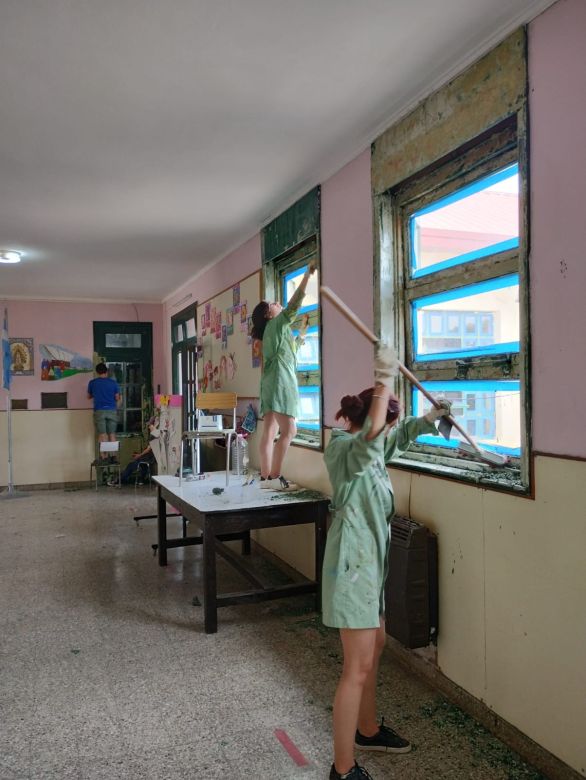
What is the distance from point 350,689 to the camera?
2.15 m

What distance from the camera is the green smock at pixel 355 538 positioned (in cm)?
213

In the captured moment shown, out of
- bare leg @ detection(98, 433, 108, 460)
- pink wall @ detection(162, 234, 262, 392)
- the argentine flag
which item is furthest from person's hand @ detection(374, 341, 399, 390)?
the argentine flag

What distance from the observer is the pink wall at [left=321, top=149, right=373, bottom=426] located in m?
3.66

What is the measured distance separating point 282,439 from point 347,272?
1.33m

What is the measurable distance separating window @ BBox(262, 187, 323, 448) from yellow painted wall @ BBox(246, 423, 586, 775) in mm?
1616

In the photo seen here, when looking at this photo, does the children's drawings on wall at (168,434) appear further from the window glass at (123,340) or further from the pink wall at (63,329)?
the window glass at (123,340)

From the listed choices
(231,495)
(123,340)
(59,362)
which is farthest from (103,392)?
(231,495)

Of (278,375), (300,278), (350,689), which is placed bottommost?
(350,689)

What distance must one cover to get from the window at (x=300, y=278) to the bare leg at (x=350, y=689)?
2.22 meters

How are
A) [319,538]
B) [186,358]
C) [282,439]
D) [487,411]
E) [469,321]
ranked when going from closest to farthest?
[487,411]
[469,321]
[319,538]
[282,439]
[186,358]

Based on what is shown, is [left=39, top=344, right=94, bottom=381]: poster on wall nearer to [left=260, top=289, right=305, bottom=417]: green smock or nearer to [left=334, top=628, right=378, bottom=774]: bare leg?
[left=260, top=289, right=305, bottom=417]: green smock

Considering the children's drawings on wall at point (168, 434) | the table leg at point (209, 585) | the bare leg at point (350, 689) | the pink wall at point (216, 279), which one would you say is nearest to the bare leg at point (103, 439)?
the pink wall at point (216, 279)

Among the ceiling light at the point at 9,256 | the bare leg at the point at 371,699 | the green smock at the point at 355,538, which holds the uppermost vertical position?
the ceiling light at the point at 9,256

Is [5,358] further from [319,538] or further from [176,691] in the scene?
[176,691]
